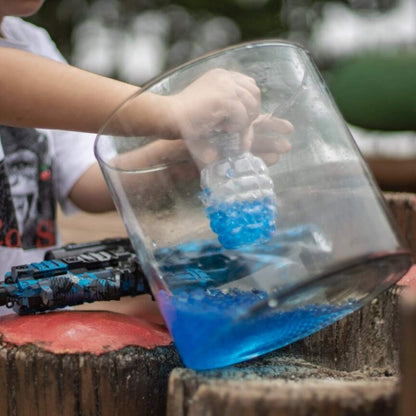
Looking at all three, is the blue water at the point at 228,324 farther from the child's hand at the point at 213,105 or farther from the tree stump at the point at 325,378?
the child's hand at the point at 213,105

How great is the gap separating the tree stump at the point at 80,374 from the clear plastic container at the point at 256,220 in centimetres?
6

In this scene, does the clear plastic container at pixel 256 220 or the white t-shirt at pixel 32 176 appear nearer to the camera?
the clear plastic container at pixel 256 220

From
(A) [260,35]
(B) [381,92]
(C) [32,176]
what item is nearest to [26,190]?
(C) [32,176]

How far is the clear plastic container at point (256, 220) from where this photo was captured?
0.43 meters

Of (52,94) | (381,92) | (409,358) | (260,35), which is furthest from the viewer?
(260,35)

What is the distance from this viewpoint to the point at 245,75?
49 centimetres

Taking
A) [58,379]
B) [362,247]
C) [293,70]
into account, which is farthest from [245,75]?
[58,379]

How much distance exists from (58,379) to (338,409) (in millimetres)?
217

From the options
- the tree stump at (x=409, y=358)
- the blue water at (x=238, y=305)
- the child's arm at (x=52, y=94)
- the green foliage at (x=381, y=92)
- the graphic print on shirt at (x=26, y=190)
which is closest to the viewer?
the tree stump at (x=409, y=358)

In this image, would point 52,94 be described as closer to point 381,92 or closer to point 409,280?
point 409,280

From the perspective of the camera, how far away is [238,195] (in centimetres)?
51

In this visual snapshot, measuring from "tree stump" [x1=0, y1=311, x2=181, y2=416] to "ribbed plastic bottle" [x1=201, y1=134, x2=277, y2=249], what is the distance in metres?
0.12

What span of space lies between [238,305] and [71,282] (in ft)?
0.61

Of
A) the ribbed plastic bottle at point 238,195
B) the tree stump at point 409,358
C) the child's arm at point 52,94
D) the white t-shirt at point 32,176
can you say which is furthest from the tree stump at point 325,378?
the white t-shirt at point 32,176
